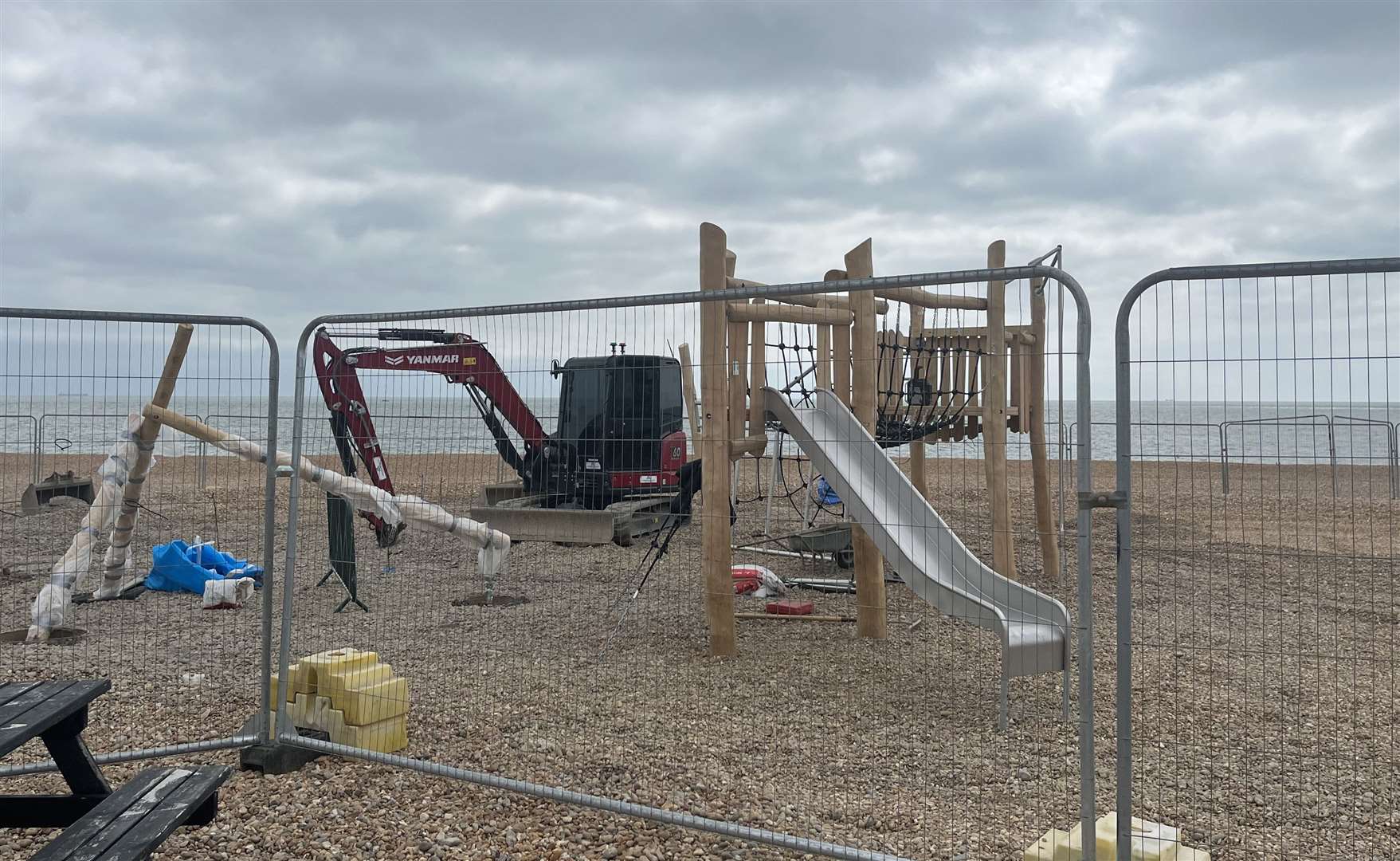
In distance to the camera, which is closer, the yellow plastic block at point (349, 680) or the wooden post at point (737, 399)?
the yellow plastic block at point (349, 680)

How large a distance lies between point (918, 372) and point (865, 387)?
115 inches

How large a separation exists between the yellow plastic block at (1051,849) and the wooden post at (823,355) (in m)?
4.69

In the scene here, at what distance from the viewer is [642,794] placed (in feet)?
14.9

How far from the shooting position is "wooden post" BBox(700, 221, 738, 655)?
6.73 m

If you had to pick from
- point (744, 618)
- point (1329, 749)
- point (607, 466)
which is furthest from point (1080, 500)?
point (744, 618)

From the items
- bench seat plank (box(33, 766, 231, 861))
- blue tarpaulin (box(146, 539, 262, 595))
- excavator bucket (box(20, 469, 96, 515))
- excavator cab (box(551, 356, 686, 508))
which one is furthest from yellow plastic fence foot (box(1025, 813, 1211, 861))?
excavator bucket (box(20, 469, 96, 515))

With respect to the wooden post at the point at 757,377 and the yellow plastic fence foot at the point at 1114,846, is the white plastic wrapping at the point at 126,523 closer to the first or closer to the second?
the wooden post at the point at 757,377

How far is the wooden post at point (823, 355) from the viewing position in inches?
317

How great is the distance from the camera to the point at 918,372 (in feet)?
33.5

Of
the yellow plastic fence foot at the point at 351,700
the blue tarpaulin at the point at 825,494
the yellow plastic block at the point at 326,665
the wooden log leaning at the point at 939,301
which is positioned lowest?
the yellow plastic fence foot at the point at 351,700

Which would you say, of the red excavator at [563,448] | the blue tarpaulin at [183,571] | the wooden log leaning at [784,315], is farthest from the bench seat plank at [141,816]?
the blue tarpaulin at [183,571]

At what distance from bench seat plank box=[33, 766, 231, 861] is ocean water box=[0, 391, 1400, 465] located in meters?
1.98

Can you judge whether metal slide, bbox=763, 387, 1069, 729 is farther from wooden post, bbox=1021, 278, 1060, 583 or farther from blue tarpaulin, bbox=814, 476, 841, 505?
blue tarpaulin, bbox=814, 476, 841, 505

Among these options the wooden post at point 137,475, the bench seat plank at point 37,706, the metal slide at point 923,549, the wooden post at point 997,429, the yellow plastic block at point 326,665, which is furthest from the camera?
the wooden post at point 137,475
